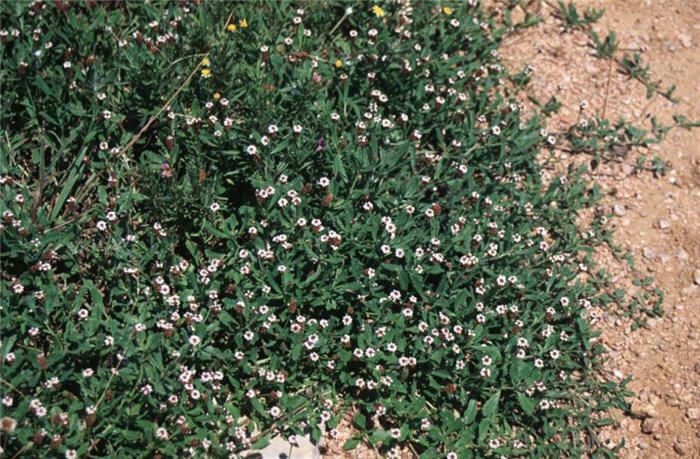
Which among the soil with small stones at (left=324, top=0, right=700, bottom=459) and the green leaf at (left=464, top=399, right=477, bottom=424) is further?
the soil with small stones at (left=324, top=0, right=700, bottom=459)

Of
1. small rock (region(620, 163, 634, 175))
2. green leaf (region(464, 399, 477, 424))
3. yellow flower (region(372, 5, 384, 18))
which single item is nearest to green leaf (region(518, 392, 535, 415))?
green leaf (region(464, 399, 477, 424))

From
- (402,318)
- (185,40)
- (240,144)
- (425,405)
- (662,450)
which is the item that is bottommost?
(662,450)

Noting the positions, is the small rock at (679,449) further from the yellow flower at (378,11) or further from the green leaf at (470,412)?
the yellow flower at (378,11)

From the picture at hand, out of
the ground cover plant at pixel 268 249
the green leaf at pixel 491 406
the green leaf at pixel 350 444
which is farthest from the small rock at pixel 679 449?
the green leaf at pixel 350 444

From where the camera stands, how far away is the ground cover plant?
3828 mm

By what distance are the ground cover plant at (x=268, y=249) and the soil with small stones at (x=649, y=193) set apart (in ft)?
0.85

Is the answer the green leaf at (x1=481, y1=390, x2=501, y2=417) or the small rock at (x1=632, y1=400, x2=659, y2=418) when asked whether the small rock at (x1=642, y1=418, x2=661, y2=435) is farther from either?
the green leaf at (x1=481, y1=390, x2=501, y2=417)

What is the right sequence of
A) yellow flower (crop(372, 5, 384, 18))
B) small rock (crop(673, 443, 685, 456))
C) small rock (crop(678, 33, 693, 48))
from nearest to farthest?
small rock (crop(673, 443, 685, 456))
yellow flower (crop(372, 5, 384, 18))
small rock (crop(678, 33, 693, 48))

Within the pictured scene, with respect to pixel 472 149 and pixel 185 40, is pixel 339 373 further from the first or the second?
pixel 185 40

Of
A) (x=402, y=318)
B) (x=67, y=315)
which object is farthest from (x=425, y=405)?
(x=67, y=315)

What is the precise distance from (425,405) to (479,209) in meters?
1.28

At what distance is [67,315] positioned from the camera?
397 centimetres

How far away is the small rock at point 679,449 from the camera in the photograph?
4.26m

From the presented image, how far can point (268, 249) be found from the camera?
4242 mm
